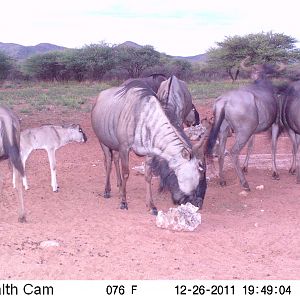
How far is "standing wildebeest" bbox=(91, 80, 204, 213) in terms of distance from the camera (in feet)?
23.8

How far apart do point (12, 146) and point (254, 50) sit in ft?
132

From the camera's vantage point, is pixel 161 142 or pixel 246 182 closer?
pixel 161 142

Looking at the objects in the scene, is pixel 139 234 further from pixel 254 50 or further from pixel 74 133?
pixel 254 50

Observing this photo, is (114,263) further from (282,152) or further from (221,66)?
(221,66)

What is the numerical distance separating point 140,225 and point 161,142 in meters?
1.24

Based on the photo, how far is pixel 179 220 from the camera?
6.90 metres

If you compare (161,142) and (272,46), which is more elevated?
(272,46)

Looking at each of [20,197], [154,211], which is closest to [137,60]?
[154,211]

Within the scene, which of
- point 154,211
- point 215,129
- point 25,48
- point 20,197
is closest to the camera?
point 20,197

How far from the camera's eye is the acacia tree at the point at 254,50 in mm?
43781

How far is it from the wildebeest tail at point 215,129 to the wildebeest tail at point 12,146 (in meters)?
3.83

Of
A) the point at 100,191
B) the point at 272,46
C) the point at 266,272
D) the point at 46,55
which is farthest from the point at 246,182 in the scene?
the point at 46,55

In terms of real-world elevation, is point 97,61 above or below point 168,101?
above

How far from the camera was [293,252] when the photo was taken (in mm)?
6262
